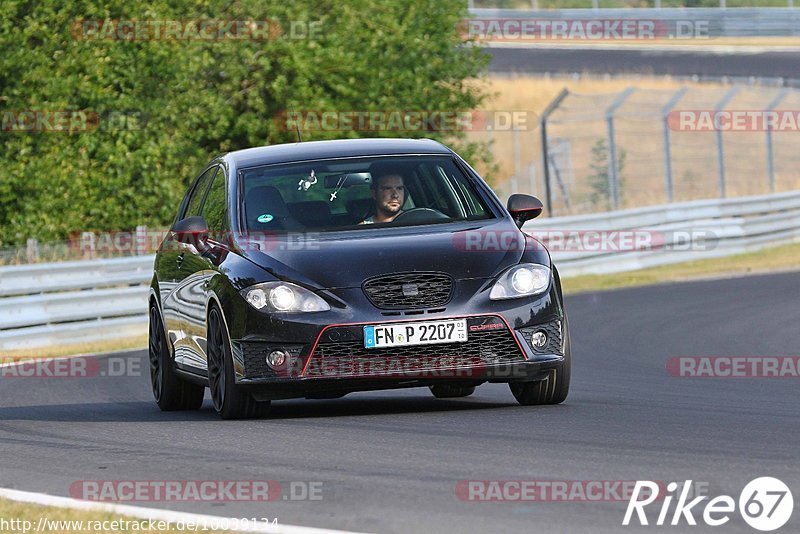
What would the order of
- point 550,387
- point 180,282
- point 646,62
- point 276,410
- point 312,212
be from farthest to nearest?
point 646,62 → point 180,282 → point 276,410 → point 312,212 → point 550,387

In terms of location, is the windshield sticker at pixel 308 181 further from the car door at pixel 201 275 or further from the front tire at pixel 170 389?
the front tire at pixel 170 389

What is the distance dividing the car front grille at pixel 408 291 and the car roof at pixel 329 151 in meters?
1.61

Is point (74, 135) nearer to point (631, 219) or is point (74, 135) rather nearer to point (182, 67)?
point (182, 67)

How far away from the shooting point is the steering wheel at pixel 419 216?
10.4 meters

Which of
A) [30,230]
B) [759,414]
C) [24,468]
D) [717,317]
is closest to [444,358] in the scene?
[759,414]

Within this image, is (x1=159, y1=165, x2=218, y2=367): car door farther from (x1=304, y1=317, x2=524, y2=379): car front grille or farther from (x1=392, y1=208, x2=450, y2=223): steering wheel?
(x1=304, y1=317, x2=524, y2=379): car front grille

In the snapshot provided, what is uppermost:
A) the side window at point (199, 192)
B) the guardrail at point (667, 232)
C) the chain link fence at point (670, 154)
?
the side window at point (199, 192)

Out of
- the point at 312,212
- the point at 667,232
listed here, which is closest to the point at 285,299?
the point at 312,212


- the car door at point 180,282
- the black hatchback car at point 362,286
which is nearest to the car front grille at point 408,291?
the black hatchback car at point 362,286

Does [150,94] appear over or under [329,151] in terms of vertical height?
under

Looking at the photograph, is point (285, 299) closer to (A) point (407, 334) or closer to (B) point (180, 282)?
(A) point (407, 334)

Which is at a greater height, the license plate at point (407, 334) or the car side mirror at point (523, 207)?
the car side mirror at point (523, 207)

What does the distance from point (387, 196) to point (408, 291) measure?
4.36 ft

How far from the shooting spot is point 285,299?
9.38 meters
